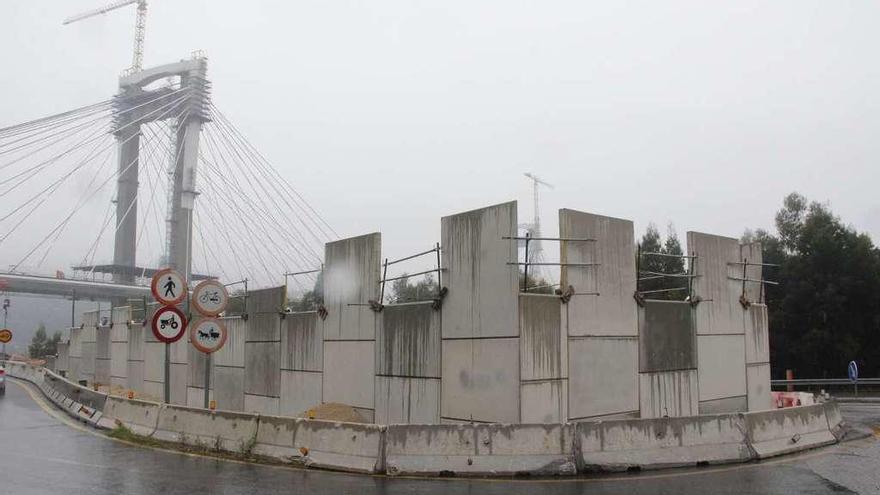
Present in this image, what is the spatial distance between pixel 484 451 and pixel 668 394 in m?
6.14

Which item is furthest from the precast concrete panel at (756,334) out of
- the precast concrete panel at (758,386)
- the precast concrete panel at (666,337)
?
the precast concrete panel at (666,337)

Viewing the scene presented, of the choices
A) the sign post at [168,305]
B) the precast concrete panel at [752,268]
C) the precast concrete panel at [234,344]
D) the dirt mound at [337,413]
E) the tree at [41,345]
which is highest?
the precast concrete panel at [752,268]

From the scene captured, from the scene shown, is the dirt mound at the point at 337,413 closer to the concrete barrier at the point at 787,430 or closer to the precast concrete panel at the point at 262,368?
the precast concrete panel at the point at 262,368

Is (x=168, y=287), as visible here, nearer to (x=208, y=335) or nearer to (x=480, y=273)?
(x=208, y=335)

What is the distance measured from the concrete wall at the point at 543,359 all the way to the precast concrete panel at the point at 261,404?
8.28 m

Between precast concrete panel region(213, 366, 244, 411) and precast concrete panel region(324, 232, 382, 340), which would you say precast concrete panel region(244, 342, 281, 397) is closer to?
precast concrete panel region(213, 366, 244, 411)

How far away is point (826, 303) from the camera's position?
128ft

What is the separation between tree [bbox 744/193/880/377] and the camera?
38.5m

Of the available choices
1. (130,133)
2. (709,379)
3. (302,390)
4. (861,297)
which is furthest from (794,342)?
(130,133)

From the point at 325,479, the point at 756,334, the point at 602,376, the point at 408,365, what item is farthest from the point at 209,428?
the point at 756,334

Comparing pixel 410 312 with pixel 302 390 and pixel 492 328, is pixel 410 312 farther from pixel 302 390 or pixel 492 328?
pixel 302 390

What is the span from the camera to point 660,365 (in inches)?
540

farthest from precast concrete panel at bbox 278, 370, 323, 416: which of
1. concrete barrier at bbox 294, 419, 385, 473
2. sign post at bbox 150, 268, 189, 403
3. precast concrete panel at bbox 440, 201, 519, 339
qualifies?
concrete barrier at bbox 294, 419, 385, 473

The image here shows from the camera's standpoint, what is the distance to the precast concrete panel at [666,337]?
44.1ft
